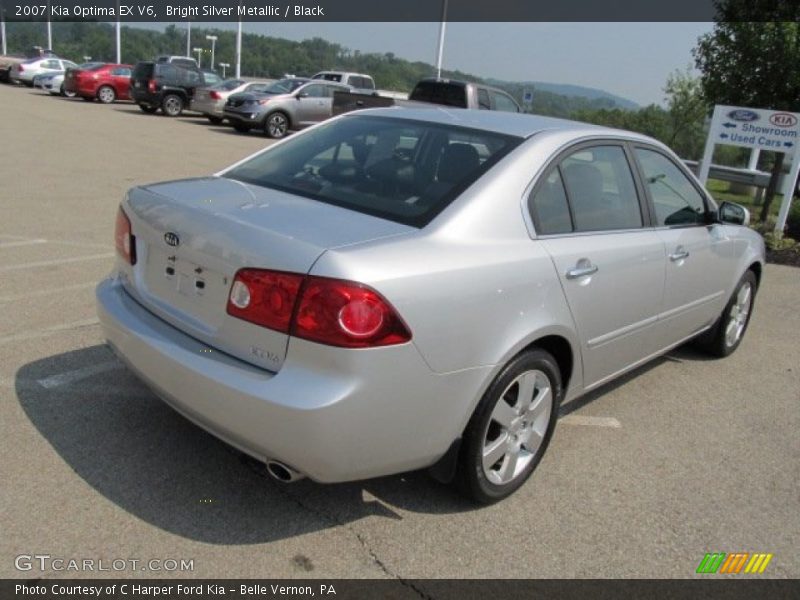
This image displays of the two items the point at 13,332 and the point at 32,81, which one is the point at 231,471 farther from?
the point at 32,81

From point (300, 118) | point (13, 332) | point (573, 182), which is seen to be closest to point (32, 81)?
point (300, 118)

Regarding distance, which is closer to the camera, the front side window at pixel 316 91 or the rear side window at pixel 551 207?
the rear side window at pixel 551 207

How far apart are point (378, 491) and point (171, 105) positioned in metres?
24.3

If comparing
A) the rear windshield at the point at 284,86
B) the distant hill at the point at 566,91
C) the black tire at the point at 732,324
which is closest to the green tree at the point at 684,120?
the distant hill at the point at 566,91

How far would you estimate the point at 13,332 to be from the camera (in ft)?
14.6

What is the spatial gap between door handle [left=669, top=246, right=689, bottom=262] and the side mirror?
60cm

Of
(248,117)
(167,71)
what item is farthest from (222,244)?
(167,71)

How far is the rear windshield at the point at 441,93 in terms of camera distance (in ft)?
50.9

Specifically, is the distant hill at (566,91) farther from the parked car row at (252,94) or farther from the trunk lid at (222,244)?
the trunk lid at (222,244)

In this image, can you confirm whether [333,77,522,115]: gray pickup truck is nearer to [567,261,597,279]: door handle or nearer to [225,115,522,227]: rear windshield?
[225,115,522,227]: rear windshield

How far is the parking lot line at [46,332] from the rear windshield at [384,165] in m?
1.76
